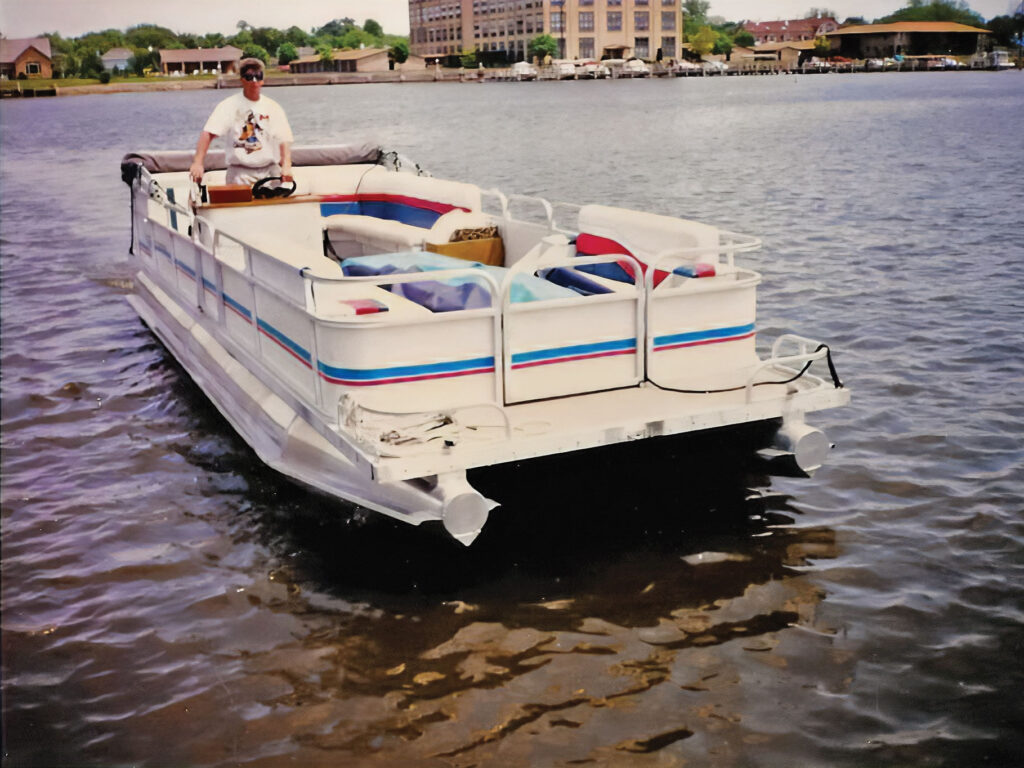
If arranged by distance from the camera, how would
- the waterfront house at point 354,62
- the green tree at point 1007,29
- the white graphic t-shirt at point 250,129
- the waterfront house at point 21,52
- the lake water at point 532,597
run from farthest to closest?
the waterfront house at point 354,62 → the green tree at point 1007,29 → the white graphic t-shirt at point 250,129 → the waterfront house at point 21,52 → the lake water at point 532,597

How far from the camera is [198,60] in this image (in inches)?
6107

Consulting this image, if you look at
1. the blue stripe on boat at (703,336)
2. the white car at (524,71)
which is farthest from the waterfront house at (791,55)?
the blue stripe on boat at (703,336)

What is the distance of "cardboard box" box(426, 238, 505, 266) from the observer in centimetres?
875

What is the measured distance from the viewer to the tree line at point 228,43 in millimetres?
108944

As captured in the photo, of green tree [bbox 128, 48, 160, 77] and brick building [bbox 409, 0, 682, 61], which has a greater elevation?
brick building [bbox 409, 0, 682, 61]

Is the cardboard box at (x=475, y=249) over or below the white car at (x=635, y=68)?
below

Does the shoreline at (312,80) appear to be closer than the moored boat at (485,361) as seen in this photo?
No

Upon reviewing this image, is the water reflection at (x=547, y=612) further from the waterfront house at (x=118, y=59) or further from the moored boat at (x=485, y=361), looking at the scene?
the waterfront house at (x=118, y=59)

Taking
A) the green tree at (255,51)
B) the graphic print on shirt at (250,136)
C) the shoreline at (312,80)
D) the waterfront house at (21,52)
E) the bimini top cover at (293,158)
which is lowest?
the bimini top cover at (293,158)

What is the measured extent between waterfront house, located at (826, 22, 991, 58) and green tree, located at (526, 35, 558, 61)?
169 ft

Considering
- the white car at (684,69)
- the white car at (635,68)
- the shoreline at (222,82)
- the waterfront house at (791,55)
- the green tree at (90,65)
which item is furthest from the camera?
the waterfront house at (791,55)

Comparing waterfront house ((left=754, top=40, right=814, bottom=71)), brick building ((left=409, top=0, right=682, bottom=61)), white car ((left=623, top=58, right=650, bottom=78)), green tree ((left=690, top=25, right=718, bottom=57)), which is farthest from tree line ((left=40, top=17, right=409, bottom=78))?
waterfront house ((left=754, top=40, right=814, bottom=71))

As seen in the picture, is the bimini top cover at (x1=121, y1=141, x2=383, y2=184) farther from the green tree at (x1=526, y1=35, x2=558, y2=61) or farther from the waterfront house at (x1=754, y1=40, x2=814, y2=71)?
the waterfront house at (x1=754, y1=40, x2=814, y2=71)

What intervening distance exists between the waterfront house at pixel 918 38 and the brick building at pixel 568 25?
3194 cm
